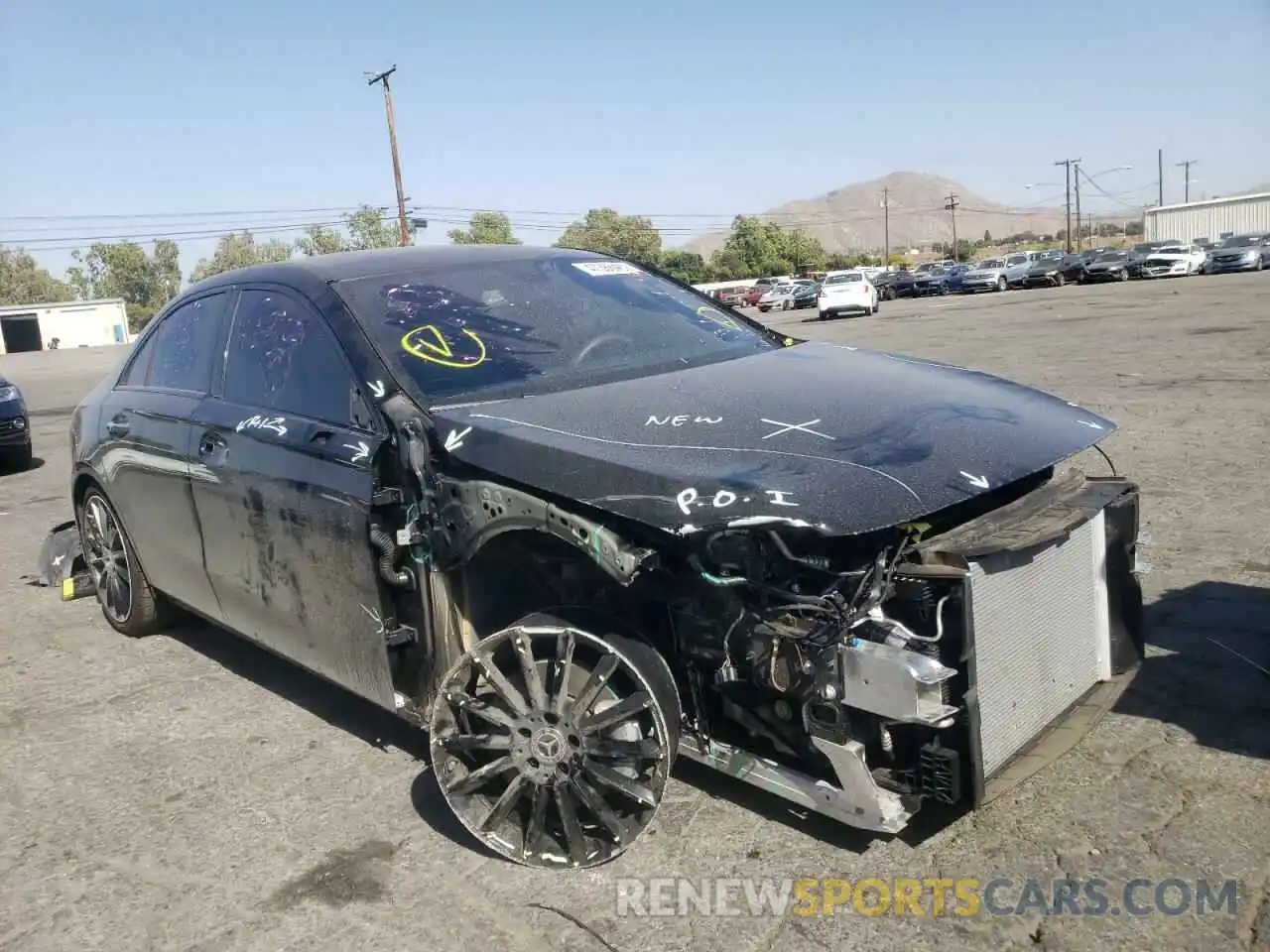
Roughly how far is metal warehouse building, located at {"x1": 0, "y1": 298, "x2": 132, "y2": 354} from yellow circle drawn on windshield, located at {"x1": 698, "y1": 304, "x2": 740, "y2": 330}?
77317 mm

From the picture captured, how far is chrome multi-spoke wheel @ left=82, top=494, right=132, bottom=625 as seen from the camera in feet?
17.0

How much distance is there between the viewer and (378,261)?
4.11 meters

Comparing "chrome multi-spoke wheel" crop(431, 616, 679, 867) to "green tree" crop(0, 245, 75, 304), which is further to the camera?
"green tree" crop(0, 245, 75, 304)


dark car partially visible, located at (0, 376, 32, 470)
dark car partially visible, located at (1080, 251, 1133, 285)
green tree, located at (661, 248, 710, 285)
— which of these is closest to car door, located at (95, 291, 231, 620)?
dark car partially visible, located at (0, 376, 32, 470)

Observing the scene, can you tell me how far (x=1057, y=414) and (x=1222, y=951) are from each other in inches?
60.3

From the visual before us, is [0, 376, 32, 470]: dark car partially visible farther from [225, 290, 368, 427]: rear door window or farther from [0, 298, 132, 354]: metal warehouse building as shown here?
[0, 298, 132, 354]: metal warehouse building

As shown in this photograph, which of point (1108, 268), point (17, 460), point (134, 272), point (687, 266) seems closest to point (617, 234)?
point (687, 266)

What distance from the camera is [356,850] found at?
3.22 meters

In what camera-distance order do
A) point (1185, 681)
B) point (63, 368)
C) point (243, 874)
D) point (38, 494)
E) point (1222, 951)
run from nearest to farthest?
1. point (1222, 951)
2. point (243, 874)
3. point (1185, 681)
4. point (38, 494)
5. point (63, 368)

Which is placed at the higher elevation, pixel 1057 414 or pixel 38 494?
pixel 1057 414

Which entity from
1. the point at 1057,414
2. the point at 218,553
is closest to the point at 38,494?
the point at 218,553

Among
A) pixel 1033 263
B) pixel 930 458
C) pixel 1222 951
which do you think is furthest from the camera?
pixel 1033 263

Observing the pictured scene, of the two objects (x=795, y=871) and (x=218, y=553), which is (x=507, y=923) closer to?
(x=795, y=871)

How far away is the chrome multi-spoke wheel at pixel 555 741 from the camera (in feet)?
9.48
